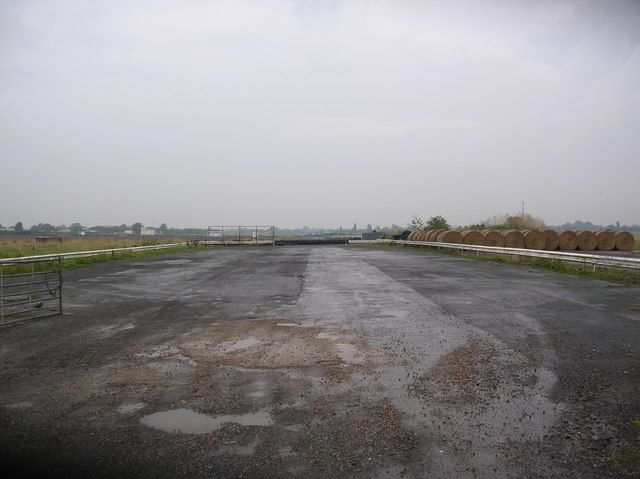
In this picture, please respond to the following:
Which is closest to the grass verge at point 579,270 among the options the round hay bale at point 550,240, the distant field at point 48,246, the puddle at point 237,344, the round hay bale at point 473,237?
the round hay bale at point 473,237

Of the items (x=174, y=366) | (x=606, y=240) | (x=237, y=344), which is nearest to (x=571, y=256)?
(x=606, y=240)

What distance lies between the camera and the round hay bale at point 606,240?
30828mm

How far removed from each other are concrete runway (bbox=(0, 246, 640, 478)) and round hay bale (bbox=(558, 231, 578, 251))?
21.3 m

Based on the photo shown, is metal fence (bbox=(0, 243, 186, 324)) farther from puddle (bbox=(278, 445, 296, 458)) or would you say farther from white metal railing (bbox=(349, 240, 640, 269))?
white metal railing (bbox=(349, 240, 640, 269))

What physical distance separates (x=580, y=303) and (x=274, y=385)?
8.38m

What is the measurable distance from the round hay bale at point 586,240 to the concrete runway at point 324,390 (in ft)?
73.8

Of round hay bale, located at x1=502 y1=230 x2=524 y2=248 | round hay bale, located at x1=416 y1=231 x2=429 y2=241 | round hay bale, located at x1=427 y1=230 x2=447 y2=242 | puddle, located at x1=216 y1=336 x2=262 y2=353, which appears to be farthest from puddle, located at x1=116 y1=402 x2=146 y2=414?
round hay bale, located at x1=416 y1=231 x2=429 y2=241

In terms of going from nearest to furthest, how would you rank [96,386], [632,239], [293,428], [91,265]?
[293,428], [96,386], [91,265], [632,239]

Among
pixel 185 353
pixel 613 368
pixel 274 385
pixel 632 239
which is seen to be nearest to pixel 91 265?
pixel 185 353

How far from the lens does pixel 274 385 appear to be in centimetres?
533

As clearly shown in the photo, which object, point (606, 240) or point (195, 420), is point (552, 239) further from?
point (195, 420)

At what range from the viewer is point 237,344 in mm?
7188

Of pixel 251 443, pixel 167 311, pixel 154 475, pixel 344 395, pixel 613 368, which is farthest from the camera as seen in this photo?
pixel 167 311

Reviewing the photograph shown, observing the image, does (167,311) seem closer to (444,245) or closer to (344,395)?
(344,395)
